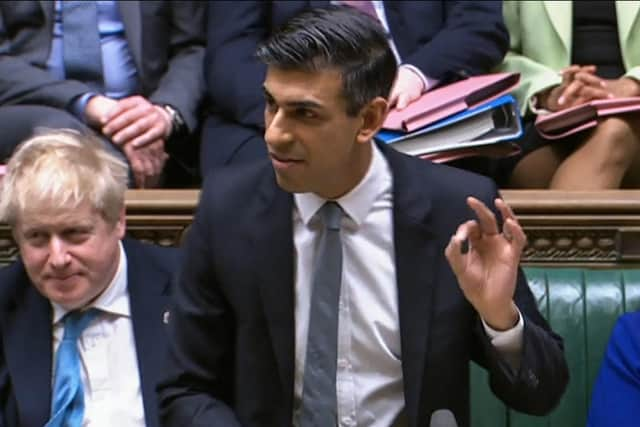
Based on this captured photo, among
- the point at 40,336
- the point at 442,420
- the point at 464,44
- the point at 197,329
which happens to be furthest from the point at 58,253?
the point at 464,44

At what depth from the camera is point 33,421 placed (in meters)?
2.00

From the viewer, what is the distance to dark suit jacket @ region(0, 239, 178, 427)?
201 centimetres

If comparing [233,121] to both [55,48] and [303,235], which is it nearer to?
[55,48]

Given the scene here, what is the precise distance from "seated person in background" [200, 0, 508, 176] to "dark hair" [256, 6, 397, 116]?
939 millimetres

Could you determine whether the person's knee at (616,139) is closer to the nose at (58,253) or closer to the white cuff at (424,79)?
the white cuff at (424,79)

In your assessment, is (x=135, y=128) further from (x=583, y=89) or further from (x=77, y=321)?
(x=583, y=89)

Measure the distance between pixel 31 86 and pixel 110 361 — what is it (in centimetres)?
76

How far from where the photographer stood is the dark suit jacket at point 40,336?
201 centimetres

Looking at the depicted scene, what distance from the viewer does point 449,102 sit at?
8.00ft

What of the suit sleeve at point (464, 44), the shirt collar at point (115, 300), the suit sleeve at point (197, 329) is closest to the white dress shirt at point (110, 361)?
the shirt collar at point (115, 300)

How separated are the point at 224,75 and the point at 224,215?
101cm

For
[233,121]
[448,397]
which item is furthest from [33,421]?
[233,121]

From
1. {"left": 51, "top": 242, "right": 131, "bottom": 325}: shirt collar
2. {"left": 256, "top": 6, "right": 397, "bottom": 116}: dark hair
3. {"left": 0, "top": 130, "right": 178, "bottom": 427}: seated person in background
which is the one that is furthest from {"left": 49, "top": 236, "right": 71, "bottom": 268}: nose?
{"left": 256, "top": 6, "right": 397, "bottom": 116}: dark hair

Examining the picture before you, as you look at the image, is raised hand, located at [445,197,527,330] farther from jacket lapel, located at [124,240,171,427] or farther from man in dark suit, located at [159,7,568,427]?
jacket lapel, located at [124,240,171,427]
